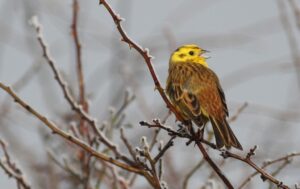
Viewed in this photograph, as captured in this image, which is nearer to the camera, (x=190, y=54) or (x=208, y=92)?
(x=208, y=92)

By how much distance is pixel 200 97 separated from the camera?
379cm

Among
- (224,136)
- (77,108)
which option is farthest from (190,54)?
(77,108)

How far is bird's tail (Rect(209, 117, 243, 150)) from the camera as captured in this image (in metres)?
3.09

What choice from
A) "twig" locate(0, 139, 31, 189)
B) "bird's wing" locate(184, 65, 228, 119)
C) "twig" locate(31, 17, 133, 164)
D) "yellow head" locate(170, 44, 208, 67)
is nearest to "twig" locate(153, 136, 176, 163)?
"twig" locate(31, 17, 133, 164)

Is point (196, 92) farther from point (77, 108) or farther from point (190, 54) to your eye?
point (77, 108)

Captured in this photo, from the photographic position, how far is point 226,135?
3262mm

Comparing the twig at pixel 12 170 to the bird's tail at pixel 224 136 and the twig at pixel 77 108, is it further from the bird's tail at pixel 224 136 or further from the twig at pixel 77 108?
the bird's tail at pixel 224 136

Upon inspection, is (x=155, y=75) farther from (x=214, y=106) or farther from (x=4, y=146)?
(x=214, y=106)

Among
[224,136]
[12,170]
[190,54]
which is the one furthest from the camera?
[190,54]

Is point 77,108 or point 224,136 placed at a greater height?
point 224,136

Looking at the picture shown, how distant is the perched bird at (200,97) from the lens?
338cm

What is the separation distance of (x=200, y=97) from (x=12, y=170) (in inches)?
53.6

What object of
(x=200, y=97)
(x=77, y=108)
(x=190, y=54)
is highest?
(x=190, y=54)

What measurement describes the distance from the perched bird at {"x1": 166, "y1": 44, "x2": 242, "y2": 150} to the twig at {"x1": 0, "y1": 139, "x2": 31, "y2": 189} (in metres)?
0.87
